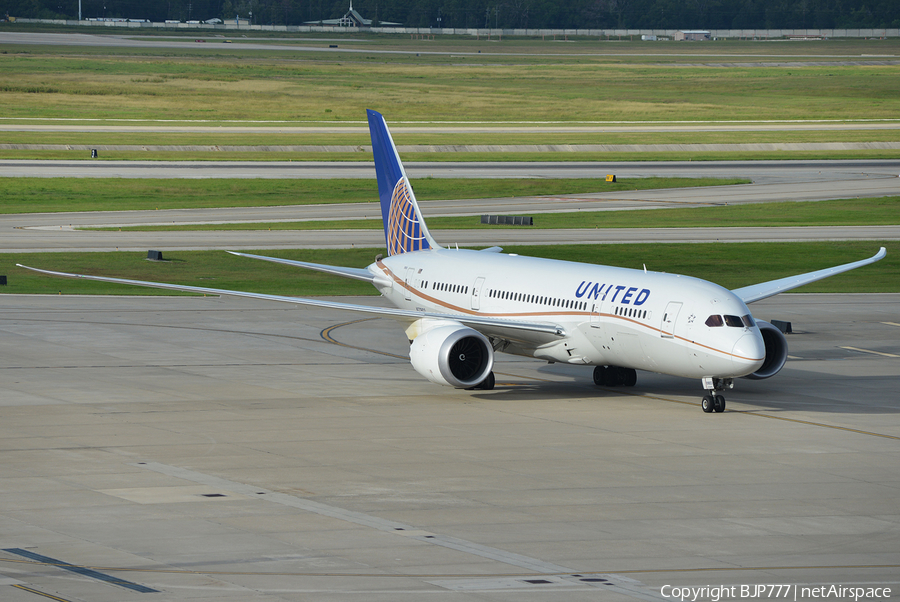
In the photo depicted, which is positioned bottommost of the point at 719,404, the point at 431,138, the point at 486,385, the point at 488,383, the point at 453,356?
the point at 486,385

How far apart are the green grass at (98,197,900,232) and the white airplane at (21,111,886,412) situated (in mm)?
39389

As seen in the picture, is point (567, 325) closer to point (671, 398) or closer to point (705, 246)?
point (671, 398)

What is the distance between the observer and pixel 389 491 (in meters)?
27.0

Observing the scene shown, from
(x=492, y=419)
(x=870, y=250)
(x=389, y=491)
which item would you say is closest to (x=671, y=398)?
(x=492, y=419)

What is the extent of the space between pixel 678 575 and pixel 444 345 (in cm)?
1740

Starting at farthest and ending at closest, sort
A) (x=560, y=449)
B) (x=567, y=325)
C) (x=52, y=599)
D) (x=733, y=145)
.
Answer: (x=733, y=145) < (x=567, y=325) < (x=560, y=449) < (x=52, y=599)

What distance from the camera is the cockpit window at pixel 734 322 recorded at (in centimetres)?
3506

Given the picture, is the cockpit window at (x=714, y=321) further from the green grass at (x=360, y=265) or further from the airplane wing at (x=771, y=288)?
the green grass at (x=360, y=265)

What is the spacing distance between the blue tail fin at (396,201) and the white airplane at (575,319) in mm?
2066

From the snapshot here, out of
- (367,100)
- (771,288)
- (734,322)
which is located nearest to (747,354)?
(734,322)

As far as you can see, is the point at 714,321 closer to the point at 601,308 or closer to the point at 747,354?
the point at 747,354

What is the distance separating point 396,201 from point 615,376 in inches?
494

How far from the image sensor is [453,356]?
38.2m

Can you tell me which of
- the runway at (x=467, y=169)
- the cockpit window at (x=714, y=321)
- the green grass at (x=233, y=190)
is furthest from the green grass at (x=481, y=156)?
the cockpit window at (x=714, y=321)
